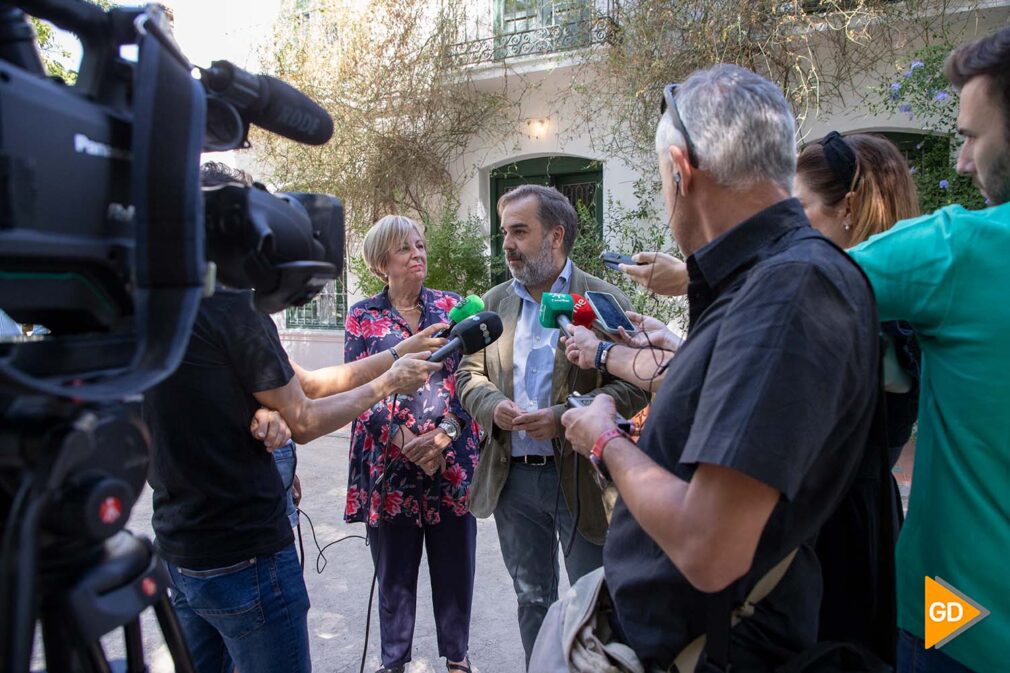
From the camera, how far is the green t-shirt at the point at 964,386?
137 centimetres

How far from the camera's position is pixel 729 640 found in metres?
1.25

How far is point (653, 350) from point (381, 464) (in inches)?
62.5

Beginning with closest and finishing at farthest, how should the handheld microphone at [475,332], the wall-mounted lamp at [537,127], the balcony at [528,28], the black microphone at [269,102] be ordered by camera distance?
the black microphone at [269,102]
the handheld microphone at [475,332]
the balcony at [528,28]
the wall-mounted lamp at [537,127]

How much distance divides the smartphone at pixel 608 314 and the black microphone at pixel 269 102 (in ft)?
4.48

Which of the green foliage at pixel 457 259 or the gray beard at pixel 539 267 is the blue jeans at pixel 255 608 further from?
the green foliage at pixel 457 259

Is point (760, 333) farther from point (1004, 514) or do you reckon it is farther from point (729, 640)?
point (1004, 514)

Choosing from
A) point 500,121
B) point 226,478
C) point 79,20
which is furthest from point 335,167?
point 79,20

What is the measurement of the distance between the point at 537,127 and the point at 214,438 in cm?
703

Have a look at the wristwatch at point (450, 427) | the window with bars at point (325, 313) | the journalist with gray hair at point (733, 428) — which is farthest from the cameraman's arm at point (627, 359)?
the window with bars at point (325, 313)

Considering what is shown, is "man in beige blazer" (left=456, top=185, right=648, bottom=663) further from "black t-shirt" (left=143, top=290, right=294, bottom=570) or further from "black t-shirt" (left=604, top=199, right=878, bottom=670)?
"black t-shirt" (left=604, top=199, right=878, bottom=670)

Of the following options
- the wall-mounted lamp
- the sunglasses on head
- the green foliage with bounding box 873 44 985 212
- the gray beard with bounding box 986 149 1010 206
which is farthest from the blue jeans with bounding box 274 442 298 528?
the wall-mounted lamp

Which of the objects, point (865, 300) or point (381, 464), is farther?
point (381, 464)

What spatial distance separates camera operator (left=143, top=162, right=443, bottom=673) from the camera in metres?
1.97

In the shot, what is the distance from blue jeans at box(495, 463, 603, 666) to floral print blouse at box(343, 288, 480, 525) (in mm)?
350
